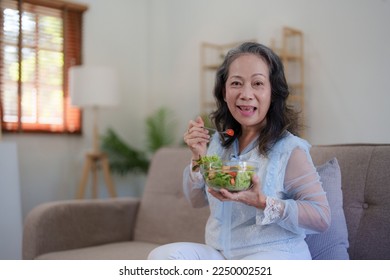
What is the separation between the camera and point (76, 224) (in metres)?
1.86

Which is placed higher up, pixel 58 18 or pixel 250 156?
pixel 58 18

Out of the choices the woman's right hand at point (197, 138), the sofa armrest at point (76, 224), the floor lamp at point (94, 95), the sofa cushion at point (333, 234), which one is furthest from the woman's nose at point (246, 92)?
the floor lamp at point (94, 95)

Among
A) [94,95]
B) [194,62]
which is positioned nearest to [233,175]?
[94,95]

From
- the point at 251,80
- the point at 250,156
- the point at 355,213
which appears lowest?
the point at 355,213

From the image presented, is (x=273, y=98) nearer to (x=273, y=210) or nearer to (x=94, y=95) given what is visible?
(x=273, y=210)

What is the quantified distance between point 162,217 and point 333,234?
805 mm

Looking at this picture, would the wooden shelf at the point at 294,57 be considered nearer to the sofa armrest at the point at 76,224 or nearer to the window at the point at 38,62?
the sofa armrest at the point at 76,224

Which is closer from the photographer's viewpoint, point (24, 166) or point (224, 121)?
point (224, 121)

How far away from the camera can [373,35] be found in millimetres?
1514

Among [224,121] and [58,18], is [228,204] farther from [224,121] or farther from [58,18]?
[58,18]
